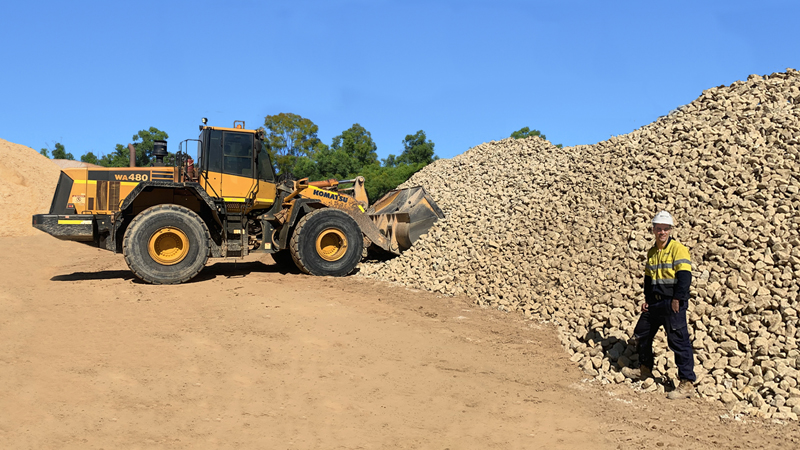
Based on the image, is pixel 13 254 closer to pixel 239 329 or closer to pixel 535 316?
pixel 239 329

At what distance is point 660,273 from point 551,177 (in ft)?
24.0

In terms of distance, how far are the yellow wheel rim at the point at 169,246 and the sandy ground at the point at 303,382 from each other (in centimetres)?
79

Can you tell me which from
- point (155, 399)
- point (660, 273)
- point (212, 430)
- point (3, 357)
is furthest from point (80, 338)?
point (660, 273)

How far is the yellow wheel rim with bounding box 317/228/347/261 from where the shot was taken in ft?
36.2

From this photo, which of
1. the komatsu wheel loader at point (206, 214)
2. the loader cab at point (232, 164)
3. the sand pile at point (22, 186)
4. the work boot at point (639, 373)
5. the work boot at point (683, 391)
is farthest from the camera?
the sand pile at point (22, 186)

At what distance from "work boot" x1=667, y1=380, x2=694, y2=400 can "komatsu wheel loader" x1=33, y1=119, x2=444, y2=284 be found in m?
6.68

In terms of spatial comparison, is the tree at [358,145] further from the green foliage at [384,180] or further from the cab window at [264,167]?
the cab window at [264,167]

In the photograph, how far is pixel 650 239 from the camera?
340 inches

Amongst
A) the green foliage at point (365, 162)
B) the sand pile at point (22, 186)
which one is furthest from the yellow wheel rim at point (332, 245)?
the sand pile at point (22, 186)

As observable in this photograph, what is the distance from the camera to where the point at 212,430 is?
459cm

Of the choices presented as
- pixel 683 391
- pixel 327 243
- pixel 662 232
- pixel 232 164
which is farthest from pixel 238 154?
pixel 683 391

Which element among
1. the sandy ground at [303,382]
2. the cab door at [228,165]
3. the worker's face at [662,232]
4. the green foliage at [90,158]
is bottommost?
the sandy ground at [303,382]

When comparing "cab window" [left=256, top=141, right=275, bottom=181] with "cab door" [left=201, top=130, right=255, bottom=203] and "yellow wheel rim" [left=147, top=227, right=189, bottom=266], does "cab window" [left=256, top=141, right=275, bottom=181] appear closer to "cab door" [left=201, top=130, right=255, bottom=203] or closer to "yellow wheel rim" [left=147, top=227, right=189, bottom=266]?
"cab door" [left=201, top=130, right=255, bottom=203]

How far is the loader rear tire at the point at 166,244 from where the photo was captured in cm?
948
